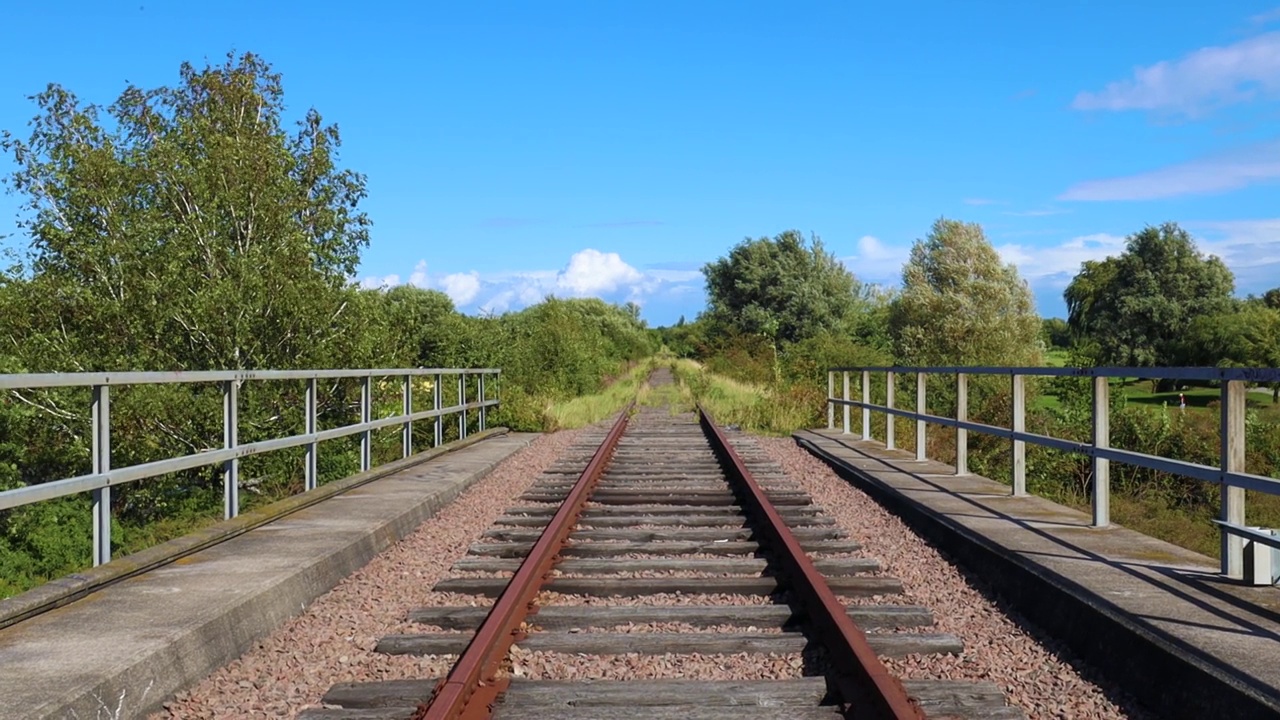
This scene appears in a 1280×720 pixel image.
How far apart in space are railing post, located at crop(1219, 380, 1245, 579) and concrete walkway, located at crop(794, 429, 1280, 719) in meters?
0.15

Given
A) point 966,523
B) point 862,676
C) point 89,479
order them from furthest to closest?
1. point 966,523
2. point 89,479
3. point 862,676

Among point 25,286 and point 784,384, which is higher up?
point 25,286

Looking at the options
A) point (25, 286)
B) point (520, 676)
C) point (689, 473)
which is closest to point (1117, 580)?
point (520, 676)

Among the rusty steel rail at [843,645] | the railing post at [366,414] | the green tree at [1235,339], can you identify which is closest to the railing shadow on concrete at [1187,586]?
the rusty steel rail at [843,645]

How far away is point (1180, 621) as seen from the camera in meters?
4.61

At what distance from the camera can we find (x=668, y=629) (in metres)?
5.29

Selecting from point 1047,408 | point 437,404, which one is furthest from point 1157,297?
point 437,404

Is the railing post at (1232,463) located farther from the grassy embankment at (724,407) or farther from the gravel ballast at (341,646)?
the grassy embankment at (724,407)

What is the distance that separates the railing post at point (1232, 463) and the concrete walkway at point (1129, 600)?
152mm

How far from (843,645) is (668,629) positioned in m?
1.07

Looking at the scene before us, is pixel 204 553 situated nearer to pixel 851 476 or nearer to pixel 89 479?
pixel 89 479

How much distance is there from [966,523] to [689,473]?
200 inches

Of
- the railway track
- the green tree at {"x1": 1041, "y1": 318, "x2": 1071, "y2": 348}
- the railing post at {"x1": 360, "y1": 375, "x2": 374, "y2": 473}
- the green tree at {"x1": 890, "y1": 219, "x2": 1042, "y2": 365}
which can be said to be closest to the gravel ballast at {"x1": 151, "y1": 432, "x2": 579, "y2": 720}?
the railway track

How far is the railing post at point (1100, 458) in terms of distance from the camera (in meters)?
6.97
